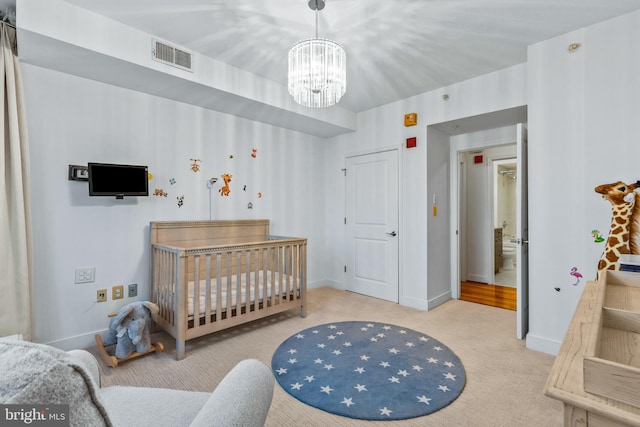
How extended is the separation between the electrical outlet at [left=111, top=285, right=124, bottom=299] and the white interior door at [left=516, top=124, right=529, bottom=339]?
3374 mm

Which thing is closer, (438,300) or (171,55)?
(171,55)

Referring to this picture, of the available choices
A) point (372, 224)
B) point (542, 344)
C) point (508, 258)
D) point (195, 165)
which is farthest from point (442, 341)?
point (508, 258)

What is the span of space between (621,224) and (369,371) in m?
1.90

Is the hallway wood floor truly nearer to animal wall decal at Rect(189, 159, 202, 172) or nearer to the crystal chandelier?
the crystal chandelier

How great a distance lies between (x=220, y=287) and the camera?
2.53m

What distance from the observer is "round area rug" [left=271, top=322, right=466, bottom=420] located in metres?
1.76

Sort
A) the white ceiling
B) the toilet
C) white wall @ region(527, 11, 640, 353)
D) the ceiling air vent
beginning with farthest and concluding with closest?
the toilet → the ceiling air vent → white wall @ region(527, 11, 640, 353) → the white ceiling

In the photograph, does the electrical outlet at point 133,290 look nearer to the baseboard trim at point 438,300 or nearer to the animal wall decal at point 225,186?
A: the animal wall decal at point 225,186

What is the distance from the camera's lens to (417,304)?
349 cm

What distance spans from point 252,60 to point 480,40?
6.05ft

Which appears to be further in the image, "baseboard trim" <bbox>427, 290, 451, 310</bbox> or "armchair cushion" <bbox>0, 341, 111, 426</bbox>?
"baseboard trim" <bbox>427, 290, 451, 310</bbox>

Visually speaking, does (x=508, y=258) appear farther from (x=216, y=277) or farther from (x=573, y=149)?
(x=216, y=277)

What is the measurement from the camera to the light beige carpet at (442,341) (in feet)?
5.44

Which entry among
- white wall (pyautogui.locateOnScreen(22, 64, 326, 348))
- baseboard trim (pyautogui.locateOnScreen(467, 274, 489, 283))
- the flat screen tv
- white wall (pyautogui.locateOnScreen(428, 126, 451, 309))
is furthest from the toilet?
the flat screen tv
